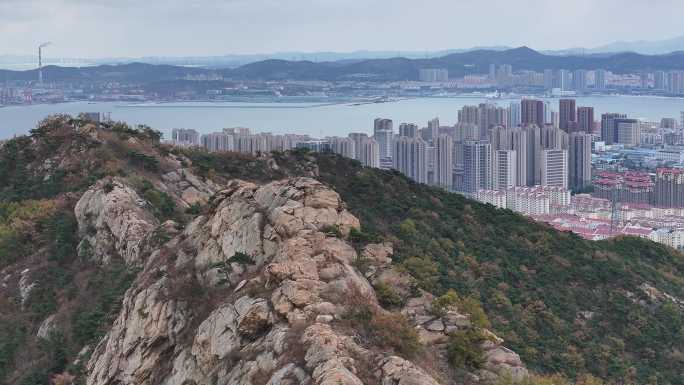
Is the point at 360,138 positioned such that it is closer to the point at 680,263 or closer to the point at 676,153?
the point at 676,153

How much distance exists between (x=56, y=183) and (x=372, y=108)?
5207cm

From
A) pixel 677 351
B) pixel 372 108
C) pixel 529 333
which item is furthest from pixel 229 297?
pixel 372 108

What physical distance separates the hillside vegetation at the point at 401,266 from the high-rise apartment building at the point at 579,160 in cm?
2763

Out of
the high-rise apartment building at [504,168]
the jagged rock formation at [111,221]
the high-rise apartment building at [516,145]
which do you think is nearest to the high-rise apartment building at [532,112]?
the high-rise apartment building at [516,145]

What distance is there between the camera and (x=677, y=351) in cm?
841

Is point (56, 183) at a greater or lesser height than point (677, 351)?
greater

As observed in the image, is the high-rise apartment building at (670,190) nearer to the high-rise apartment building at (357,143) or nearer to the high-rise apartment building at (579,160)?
the high-rise apartment building at (579,160)

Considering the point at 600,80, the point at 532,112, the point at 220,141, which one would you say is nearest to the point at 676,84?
the point at 600,80

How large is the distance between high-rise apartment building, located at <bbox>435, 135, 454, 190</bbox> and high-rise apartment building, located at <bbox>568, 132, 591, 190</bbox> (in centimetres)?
458

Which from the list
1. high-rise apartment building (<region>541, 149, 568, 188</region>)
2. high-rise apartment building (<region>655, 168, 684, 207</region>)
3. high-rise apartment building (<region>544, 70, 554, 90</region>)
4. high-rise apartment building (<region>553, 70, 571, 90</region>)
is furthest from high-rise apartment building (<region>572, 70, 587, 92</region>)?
high-rise apartment building (<region>655, 168, 684, 207</region>)

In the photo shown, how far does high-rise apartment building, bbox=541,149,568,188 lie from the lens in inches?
A: 1521

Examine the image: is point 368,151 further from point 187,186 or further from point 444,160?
point 187,186

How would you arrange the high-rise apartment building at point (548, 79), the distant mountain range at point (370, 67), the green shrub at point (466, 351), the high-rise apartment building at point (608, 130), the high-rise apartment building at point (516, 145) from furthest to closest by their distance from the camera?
1. the high-rise apartment building at point (548, 79)
2. the distant mountain range at point (370, 67)
3. the high-rise apartment building at point (608, 130)
4. the high-rise apartment building at point (516, 145)
5. the green shrub at point (466, 351)

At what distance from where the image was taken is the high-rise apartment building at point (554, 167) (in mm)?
38625
